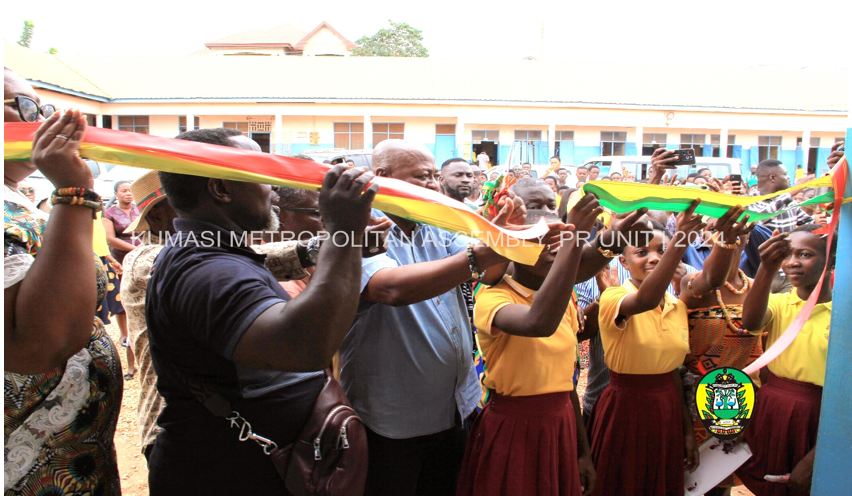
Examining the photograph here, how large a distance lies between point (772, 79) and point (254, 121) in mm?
24659

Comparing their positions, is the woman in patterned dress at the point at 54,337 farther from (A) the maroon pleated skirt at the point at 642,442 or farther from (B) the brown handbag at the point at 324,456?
(A) the maroon pleated skirt at the point at 642,442

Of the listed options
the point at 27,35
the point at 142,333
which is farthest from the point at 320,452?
the point at 27,35

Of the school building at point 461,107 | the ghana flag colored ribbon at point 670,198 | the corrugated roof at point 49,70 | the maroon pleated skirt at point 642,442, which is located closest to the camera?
the ghana flag colored ribbon at point 670,198

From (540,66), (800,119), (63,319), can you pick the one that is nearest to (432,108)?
(540,66)

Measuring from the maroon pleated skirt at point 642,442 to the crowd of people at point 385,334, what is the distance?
10 millimetres

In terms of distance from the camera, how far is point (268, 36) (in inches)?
2030

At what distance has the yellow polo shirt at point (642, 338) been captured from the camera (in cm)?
271

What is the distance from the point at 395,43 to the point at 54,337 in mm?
50080

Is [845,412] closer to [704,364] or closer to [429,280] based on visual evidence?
[704,364]

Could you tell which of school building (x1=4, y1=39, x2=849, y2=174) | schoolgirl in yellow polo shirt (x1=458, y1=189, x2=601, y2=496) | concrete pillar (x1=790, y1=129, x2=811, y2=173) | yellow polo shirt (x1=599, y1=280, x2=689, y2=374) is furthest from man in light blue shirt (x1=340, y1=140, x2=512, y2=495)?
concrete pillar (x1=790, y1=129, x2=811, y2=173)

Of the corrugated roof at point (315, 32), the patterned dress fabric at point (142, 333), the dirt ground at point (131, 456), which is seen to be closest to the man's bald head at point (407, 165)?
the patterned dress fabric at point (142, 333)

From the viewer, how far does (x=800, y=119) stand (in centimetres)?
2444

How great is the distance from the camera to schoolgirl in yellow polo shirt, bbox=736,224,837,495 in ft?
8.61

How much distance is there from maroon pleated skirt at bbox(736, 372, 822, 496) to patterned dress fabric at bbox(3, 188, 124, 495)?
283 centimetres
